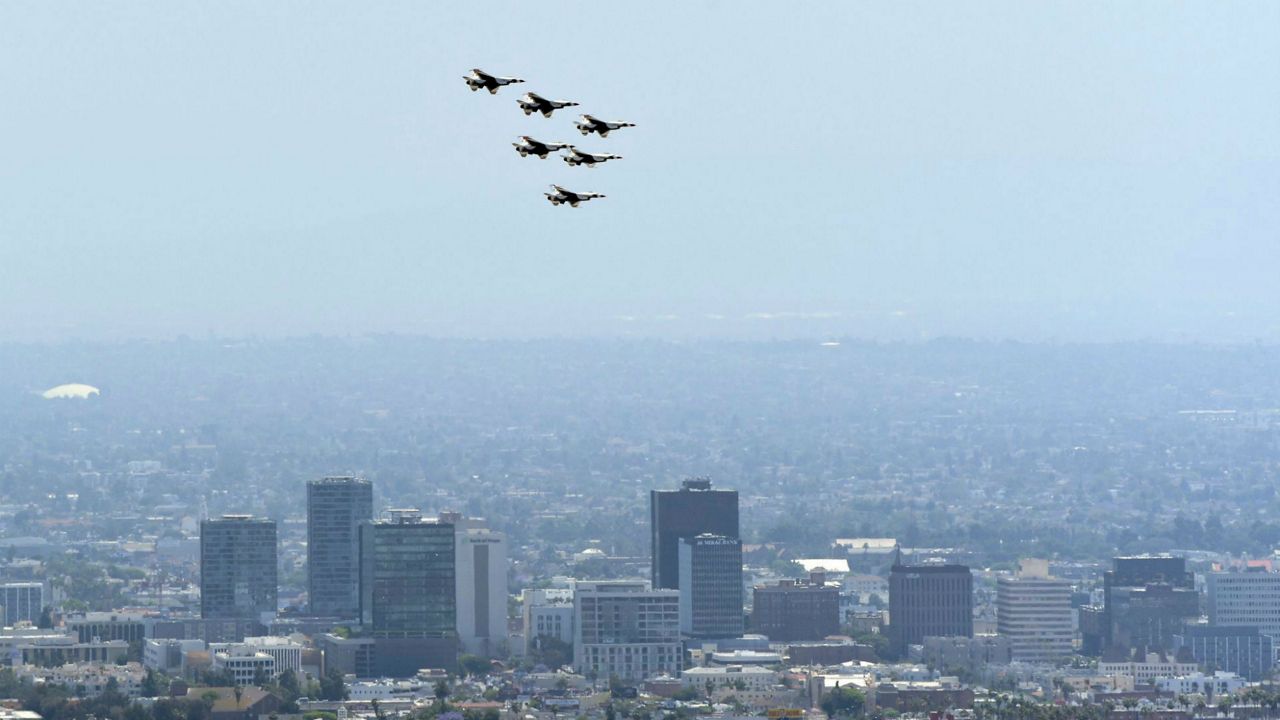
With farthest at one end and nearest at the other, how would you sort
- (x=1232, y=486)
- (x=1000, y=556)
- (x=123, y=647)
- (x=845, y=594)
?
(x=1232, y=486) → (x=1000, y=556) → (x=845, y=594) → (x=123, y=647)

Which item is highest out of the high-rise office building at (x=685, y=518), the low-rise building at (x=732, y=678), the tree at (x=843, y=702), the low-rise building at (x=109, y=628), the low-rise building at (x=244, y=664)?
the high-rise office building at (x=685, y=518)

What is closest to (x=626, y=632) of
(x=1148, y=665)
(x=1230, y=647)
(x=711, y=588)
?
(x=711, y=588)

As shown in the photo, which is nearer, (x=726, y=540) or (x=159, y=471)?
(x=726, y=540)

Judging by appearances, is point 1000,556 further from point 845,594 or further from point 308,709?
point 308,709

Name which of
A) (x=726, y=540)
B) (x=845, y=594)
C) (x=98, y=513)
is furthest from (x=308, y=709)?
(x=98, y=513)

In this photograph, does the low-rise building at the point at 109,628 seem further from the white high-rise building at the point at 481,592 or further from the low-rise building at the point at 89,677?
the low-rise building at the point at 89,677

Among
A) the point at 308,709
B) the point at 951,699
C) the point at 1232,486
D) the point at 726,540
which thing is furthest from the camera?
the point at 1232,486

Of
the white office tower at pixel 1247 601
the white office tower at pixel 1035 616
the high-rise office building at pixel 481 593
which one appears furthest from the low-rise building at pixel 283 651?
the white office tower at pixel 1247 601
